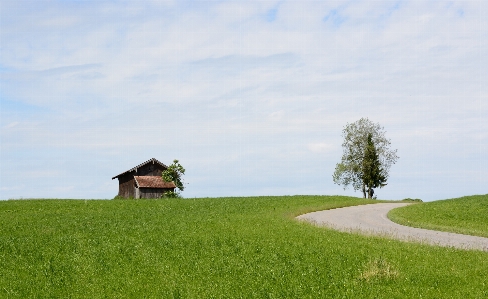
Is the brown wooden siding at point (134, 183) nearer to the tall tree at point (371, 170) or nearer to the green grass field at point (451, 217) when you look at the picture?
the tall tree at point (371, 170)

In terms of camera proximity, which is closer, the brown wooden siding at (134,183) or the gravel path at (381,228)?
the gravel path at (381,228)

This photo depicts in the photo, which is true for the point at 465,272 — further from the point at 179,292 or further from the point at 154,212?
the point at 154,212

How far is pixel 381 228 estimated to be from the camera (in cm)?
3488

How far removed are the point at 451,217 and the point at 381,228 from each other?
1096cm

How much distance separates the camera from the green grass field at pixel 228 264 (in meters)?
17.4

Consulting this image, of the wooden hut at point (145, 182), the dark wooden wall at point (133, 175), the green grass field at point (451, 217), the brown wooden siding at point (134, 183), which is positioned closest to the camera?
the green grass field at point (451, 217)

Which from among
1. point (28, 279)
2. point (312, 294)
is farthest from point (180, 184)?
point (312, 294)

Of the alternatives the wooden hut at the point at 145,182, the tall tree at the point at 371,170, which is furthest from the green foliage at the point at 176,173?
the tall tree at the point at 371,170

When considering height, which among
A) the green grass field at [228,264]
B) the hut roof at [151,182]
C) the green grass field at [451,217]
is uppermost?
the hut roof at [151,182]

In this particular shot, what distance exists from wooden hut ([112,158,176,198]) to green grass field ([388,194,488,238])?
4671 cm

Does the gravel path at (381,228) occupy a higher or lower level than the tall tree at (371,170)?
lower

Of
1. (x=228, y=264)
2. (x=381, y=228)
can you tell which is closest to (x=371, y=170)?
(x=381, y=228)

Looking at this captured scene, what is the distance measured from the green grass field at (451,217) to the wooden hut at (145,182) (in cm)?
4671

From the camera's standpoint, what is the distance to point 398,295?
16203 millimetres
